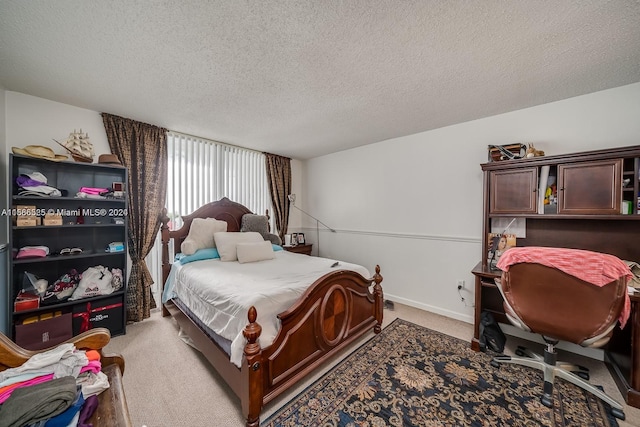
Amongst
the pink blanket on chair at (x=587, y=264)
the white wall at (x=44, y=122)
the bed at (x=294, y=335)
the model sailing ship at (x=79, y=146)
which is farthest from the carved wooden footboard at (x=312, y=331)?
the white wall at (x=44, y=122)

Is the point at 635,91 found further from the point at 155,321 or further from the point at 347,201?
the point at 155,321

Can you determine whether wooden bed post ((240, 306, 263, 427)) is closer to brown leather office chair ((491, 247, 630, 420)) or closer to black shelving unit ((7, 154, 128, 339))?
brown leather office chair ((491, 247, 630, 420))

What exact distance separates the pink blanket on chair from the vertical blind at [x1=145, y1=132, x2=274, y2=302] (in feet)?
12.2

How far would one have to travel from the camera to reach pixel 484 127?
108 inches

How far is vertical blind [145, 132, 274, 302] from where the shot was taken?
319cm

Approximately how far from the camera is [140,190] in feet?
9.39

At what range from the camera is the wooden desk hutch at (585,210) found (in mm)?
1818

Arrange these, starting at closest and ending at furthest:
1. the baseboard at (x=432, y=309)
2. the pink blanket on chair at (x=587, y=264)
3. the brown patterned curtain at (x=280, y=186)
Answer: the pink blanket on chair at (x=587, y=264), the baseboard at (x=432, y=309), the brown patterned curtain at (x=280, y=186)

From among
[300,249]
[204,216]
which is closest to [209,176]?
[204,216]

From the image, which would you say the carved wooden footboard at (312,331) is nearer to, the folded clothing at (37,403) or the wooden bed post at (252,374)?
the wooden bed post at (252,374)

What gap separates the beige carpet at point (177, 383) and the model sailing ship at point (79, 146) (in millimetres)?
1929

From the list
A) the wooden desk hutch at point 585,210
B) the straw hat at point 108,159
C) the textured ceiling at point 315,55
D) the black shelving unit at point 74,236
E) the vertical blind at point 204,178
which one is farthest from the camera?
the vertical blind at point 204,178

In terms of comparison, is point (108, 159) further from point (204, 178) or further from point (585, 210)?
point (585, 210)

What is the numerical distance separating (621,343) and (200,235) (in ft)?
14.4
